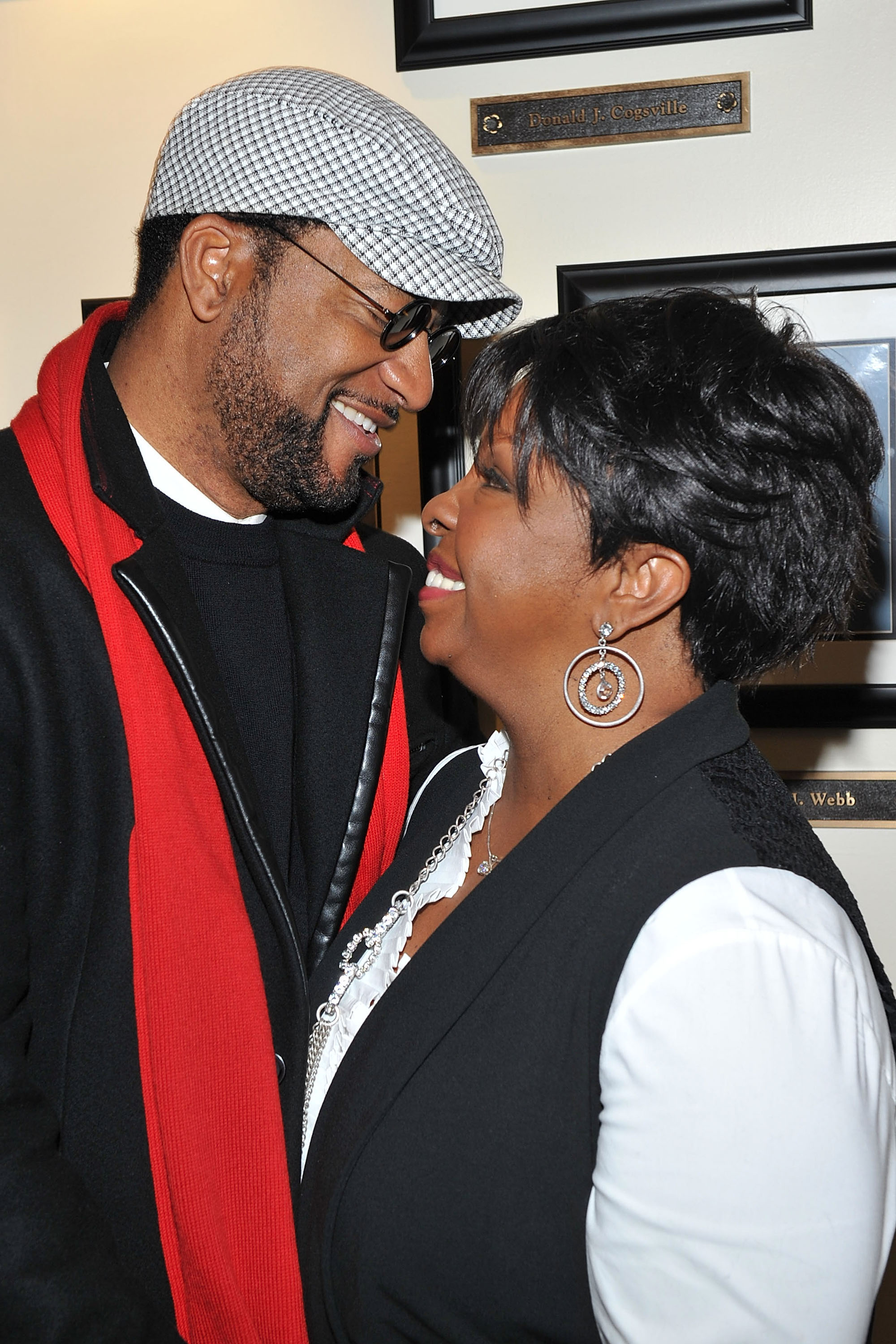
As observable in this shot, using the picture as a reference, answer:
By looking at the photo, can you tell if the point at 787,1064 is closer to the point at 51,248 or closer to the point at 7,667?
the point at 7,667

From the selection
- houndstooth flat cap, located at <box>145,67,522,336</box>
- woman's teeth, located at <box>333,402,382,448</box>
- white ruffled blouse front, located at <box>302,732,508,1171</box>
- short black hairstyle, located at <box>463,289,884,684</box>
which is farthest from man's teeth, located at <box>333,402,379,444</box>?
white ruffled blouse front, located at <box>302,732,508,1171</box>

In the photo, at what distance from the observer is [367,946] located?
1269mm

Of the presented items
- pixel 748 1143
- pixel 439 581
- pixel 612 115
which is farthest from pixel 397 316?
pixel 748 1143

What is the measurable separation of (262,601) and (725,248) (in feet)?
3.08

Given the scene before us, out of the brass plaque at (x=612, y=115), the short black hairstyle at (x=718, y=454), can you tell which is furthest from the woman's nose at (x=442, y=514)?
the brass plaque at (x=612, y=115)

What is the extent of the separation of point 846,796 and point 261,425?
1125 millimetres

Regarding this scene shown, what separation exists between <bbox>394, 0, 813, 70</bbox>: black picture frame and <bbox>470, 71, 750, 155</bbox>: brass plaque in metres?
0.06

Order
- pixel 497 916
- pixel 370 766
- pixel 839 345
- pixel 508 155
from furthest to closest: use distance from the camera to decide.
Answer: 1. pixel 508 155
2. pixel 839 345
3. pixel 370 766
4. pixel 497 916

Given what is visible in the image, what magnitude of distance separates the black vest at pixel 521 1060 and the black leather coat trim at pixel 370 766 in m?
0.30

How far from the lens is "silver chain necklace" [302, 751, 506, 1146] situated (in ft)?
3.97

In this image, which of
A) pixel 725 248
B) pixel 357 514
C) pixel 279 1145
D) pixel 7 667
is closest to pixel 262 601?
pixel 357 514

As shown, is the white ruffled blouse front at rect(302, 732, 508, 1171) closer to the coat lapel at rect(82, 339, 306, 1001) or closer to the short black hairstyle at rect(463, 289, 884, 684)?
the coat lapel at rect(82, 339, 306, 1001)

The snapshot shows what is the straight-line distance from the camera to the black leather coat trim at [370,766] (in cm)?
136

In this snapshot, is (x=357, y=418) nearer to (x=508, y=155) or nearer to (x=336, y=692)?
(x=336, y=692)
